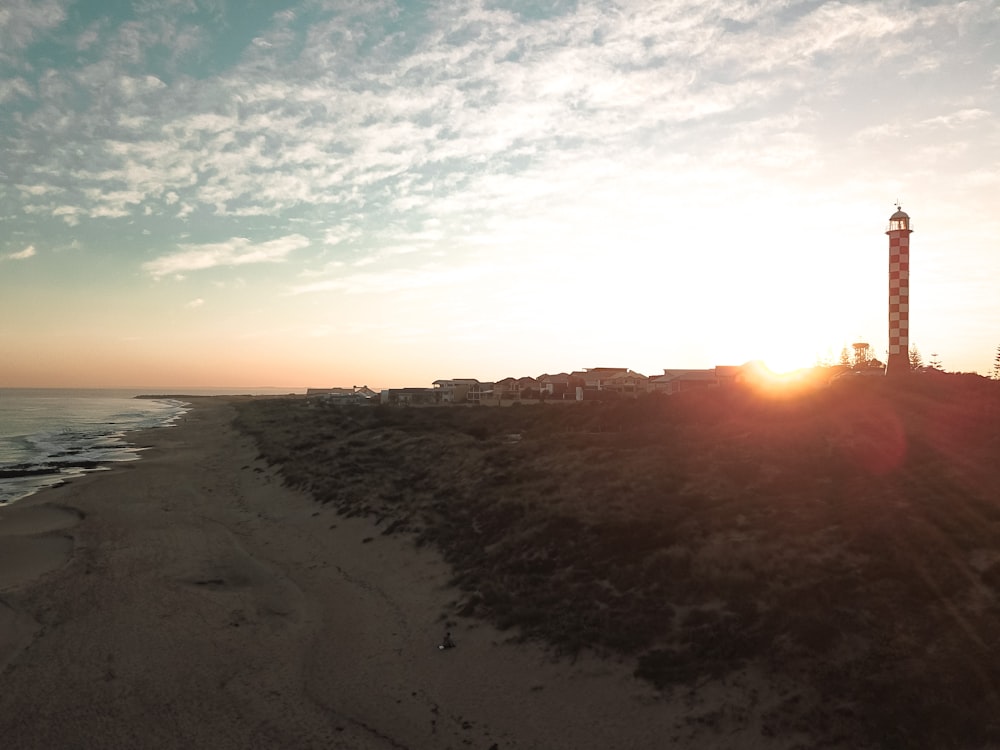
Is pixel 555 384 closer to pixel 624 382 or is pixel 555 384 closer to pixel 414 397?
pixel 624 382

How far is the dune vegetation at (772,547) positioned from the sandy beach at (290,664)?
39.9 inches

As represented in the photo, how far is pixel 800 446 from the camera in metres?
29.0

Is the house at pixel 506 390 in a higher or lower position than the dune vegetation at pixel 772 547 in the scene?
higher

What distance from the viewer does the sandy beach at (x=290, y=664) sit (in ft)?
43.0

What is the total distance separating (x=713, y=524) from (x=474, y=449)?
23.0 metres

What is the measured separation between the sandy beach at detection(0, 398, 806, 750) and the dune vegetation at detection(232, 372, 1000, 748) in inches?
39.9

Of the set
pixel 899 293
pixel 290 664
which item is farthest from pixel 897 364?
pixel 290 664

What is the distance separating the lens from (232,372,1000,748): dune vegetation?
12.1 meters

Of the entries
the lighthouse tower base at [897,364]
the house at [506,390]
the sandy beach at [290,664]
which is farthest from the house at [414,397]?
the sandy beach at [290,664]

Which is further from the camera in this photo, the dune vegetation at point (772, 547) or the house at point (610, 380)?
the house at point (610, 380)

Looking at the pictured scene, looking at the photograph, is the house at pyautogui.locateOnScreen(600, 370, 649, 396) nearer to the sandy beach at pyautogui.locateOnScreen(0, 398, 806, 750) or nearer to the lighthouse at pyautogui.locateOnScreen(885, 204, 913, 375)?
the lighthouse at pyautogui.locateOnScreen(885, 204, 913, 375)

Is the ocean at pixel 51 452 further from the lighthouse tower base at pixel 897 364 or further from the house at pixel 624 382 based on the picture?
the house at pixel 624 382

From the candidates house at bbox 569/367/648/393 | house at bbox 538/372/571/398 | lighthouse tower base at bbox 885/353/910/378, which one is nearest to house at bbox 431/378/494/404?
house at bbox 538/372/571/398

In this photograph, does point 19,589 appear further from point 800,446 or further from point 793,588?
point 800,446
